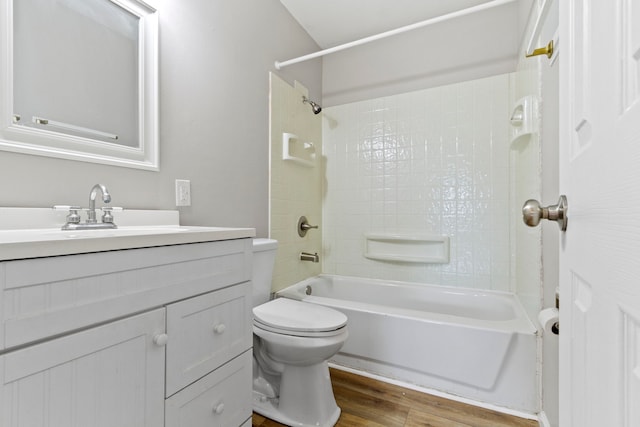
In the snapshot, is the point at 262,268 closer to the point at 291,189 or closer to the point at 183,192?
the point at 183,192

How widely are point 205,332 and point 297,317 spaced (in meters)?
0.59

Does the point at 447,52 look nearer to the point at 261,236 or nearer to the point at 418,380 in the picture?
the point at 261,236

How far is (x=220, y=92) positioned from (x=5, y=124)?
0.89m

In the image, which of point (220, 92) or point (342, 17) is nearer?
point (220, 92)

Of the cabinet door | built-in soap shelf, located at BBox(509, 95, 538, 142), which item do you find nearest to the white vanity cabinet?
the cabinet door

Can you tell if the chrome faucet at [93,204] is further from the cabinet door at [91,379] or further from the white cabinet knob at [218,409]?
the white cabinet knob at [218,409]

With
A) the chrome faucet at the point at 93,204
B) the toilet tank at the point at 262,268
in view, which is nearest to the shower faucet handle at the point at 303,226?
the toilet tank at the point at 262,268

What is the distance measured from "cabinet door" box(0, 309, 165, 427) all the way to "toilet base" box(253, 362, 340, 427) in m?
0.73

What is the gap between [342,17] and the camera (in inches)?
85.3

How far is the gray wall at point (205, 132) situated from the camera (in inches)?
39.1

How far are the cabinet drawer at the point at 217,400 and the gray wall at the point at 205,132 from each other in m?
0.72

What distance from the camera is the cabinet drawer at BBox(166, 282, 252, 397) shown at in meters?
0.78

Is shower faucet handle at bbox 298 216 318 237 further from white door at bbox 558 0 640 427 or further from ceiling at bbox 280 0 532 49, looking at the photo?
white door at bbox 558 0 640 427

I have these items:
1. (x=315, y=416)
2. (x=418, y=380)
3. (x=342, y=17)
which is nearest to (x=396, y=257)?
(x=418, y=380)
